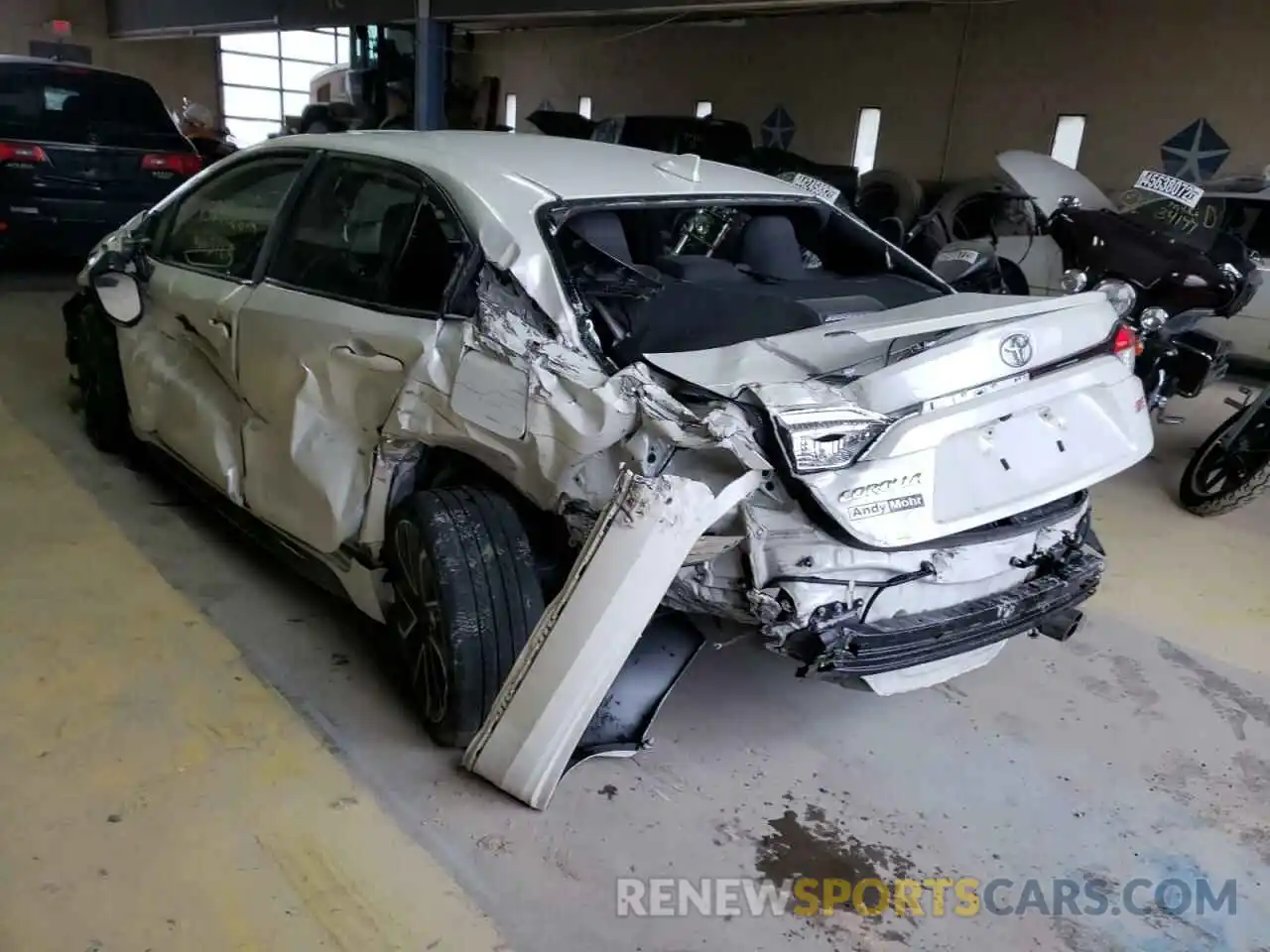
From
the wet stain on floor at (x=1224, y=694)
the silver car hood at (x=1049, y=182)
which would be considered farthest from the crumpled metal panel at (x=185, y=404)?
the silver car hood at (x=1049, y=182)

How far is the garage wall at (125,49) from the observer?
54.4 feet

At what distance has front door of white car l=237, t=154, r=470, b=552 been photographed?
2.49 metres

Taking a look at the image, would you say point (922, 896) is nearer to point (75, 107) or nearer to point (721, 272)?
point (721, 272)

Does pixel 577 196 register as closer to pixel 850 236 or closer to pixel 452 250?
pixel 452 250

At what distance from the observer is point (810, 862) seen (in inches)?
86.7

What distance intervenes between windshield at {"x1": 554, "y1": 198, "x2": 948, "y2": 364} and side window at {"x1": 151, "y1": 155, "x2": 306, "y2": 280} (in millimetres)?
1076

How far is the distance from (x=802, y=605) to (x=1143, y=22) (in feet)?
30.7

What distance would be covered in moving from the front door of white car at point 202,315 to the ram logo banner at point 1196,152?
839cm

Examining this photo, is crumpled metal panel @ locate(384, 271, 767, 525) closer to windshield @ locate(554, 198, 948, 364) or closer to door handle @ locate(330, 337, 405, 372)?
door handle @ locate(330, 337, 405, 372)

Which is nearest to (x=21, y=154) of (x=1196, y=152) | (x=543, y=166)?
(x=543, y=166)

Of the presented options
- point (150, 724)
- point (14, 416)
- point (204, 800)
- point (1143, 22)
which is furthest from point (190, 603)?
point (1143, 22)

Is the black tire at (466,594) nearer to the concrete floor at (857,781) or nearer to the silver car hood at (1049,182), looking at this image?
the concrete floor at (857,781)

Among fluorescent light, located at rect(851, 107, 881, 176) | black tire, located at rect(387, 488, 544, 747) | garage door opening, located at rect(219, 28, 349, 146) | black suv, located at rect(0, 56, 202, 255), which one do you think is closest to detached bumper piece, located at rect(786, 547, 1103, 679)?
black tire, located at rect(387, 488, 544, 747)

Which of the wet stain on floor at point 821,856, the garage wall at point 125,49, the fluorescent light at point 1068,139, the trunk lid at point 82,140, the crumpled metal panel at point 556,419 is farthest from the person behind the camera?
the garage wall at point 125,49
